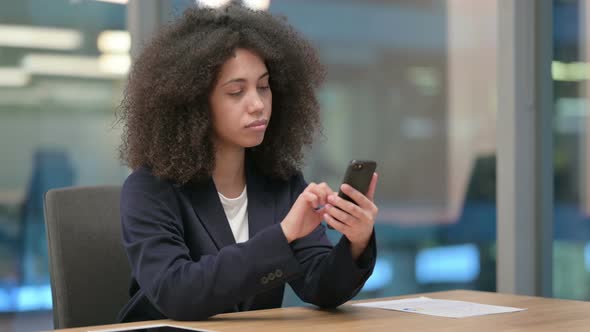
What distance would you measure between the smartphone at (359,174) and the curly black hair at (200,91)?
429mm

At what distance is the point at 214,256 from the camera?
1797 mm

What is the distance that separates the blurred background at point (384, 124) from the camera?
353 centimetres

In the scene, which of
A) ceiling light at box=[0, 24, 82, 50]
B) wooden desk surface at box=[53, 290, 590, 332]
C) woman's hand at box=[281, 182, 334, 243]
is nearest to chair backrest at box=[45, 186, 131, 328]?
wooden desk surface at box=[53, 290, 590, 332]

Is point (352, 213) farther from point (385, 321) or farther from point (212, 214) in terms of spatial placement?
point (212, 214)

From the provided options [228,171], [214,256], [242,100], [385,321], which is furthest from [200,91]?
[385,321]

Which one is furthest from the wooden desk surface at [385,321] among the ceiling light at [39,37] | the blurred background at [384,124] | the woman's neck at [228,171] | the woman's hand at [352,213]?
the ceiling light at [39,37]

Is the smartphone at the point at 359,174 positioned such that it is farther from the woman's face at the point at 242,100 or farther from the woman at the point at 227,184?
the woman's face at the point at 242,100

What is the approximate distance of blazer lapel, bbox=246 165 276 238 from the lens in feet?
6.80

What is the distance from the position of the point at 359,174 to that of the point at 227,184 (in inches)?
19.3

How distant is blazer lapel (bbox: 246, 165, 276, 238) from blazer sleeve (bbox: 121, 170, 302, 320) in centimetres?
23

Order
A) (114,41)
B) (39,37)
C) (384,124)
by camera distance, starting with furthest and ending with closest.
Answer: (384,124) < (114,41) < (39,37)

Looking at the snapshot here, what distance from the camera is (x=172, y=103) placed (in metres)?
2.07

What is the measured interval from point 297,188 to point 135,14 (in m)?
1.84

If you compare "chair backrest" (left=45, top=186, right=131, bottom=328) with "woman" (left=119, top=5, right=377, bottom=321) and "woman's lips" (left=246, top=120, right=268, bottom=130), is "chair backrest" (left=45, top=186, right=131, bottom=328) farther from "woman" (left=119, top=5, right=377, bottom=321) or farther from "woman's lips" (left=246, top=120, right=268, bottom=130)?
"woman's lips" (left=246, top=120, right=268, bottom=130)
